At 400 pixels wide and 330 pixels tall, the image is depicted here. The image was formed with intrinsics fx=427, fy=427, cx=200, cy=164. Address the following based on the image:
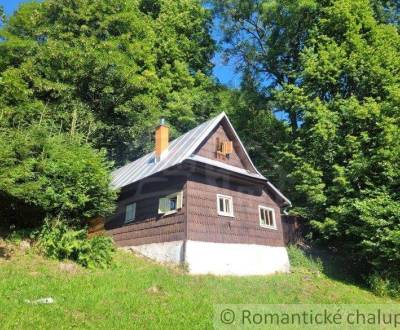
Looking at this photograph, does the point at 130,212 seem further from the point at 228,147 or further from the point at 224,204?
the point at 228,147

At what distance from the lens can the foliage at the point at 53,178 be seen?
619 inches

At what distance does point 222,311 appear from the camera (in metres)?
12.3

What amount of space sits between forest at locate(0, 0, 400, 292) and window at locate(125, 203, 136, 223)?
3.70 m

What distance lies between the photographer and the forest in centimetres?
1772

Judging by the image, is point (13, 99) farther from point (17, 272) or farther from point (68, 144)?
point (17, 272)

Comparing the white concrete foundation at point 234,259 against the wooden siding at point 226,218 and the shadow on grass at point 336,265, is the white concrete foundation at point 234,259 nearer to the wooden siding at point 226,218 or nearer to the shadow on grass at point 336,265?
the wooden siding at point 226,218

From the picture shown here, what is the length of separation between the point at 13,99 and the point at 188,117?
496 inches

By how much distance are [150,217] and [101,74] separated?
48.3ft

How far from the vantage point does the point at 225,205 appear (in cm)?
2095

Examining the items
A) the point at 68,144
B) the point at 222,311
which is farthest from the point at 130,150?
the point at 222,311

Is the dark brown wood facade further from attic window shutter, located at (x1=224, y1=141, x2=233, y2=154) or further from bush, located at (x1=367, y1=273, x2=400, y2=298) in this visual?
bush, located at (x1=367, y1=273, x2=400, y2=298)

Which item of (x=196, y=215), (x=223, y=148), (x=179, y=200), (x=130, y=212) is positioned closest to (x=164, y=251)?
(x=196, y=215)

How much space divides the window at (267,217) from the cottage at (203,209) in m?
0.05

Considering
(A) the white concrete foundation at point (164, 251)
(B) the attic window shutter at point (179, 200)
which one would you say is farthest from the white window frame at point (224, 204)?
(A) the white concrete foundation at point (164, 251)
